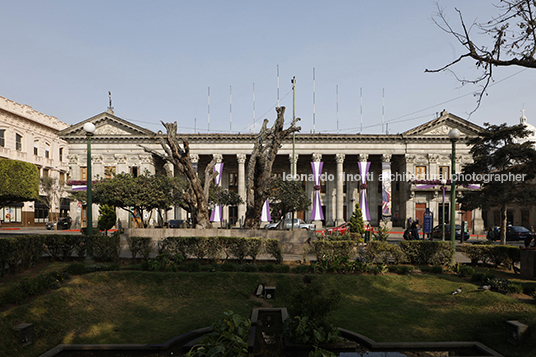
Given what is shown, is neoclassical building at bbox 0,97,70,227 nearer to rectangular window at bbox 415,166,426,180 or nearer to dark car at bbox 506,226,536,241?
rectangular window at bbox 415,166,426,180

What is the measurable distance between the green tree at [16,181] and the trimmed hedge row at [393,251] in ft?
41.8

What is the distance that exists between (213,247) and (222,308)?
4.19 meters

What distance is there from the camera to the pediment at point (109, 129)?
48719 millimetres

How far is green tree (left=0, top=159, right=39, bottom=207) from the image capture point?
14.0 meters

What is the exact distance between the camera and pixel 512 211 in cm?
4828

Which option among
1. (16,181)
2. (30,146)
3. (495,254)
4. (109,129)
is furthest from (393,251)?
(30,146)

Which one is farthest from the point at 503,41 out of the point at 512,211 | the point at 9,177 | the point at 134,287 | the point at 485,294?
the point at 512,211

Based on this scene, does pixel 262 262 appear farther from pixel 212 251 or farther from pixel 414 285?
pixel 414 285

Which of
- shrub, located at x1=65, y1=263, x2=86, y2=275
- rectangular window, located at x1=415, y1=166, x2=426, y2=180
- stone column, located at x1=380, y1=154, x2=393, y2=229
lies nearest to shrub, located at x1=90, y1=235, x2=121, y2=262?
shrub, located at x1=65, y1=263, x2=86, y2=275

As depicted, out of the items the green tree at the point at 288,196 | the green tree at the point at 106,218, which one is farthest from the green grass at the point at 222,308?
the green tree at the point at 106,218

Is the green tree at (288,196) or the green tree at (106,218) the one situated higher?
the green tree at (288,196)

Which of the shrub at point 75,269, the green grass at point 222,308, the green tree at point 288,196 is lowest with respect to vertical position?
the green grass at point 222,308

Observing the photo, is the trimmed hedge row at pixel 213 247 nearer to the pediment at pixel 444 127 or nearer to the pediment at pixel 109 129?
the pediment at pixel 109 129

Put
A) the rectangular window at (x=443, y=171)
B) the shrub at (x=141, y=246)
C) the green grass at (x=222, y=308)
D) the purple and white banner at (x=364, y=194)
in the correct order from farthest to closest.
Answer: the rectangular window at (x=443, y=171) → the purple and white banner at (x=364, y=194) → the shrub at (x=141, y=246) → the green grass at (x=222, y=308)
